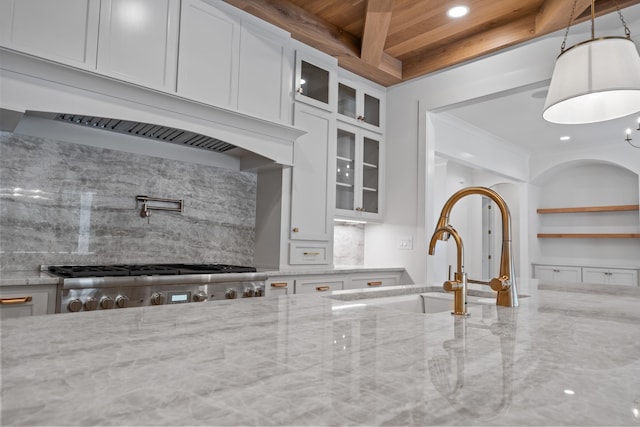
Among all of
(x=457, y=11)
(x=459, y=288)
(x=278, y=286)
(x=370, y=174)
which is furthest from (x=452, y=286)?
(x=370, y=174)

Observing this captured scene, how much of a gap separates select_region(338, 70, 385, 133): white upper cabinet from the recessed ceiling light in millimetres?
993

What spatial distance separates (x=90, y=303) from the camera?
1.95 meters

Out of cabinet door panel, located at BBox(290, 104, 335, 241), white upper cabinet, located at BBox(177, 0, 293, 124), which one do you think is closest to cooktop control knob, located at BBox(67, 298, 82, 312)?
white upper cabinet, located at BBox(177, 0, 293, 124)

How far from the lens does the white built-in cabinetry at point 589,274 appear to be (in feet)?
19.2

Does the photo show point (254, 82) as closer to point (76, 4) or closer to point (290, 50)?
point (290, 50)

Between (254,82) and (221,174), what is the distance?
71 cm

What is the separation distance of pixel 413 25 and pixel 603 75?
2081mm

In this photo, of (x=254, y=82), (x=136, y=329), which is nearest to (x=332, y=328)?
(x=136, y=329)

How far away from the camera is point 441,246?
16.8 ft

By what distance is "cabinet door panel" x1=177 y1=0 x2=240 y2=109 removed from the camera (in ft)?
8.23

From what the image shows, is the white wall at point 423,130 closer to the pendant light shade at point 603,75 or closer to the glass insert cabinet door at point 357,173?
the glass insert cabinet door at point 357,173

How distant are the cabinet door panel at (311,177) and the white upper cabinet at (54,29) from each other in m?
1.44

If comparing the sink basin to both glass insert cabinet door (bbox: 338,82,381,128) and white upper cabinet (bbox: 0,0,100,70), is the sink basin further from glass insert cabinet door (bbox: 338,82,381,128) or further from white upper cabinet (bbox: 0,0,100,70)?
glass insert cabinet door (bbox: 338,82,381,128)

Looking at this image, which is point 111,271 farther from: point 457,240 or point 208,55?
point 457,240
